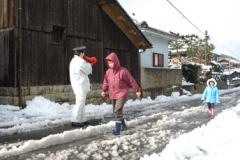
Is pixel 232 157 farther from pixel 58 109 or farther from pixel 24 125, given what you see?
pixel 58 109

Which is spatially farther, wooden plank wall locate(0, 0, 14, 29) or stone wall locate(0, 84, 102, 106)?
wooden plank wall locate(0, 0, 14, 29)

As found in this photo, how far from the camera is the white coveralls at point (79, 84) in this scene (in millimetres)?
8469

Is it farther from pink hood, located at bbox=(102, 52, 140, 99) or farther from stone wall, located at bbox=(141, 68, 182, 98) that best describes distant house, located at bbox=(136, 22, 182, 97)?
pink hood, located at bbox=(102, 52, 140, 99)

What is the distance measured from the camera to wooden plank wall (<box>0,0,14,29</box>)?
12.1 m

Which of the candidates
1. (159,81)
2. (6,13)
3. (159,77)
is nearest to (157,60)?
(159,77)

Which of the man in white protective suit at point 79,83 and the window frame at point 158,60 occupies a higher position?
the window frame at point 158,60

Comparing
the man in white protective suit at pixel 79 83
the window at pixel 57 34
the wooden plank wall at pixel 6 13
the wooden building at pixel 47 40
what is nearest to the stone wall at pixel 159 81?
the wooden building at pixel 47 40

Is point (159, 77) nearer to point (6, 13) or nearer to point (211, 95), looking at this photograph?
point (211, 95)

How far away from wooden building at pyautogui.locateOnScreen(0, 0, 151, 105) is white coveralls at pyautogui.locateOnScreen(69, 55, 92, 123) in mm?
3912

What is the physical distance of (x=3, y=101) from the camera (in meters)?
12.0

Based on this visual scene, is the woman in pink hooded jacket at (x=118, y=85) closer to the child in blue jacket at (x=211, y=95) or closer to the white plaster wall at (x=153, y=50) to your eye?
the child in blue jacket at (x=211, y=95)

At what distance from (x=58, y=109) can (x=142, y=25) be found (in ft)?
42.8

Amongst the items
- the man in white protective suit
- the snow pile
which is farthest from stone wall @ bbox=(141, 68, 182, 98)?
the snow pile

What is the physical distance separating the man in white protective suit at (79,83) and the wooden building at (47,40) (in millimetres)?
3911
